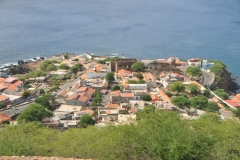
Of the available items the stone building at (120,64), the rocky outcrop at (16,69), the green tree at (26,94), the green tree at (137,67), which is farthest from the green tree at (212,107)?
the rocky outcrop at (16,69)

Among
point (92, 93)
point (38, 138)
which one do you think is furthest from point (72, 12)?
point (38, 138)

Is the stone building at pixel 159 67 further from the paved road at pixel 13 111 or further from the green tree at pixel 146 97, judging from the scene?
the paved road at pixel 13 111

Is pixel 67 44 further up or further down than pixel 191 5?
further down

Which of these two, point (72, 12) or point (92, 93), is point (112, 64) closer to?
point (92, 93)

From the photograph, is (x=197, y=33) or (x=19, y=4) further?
(x=19, y=4)

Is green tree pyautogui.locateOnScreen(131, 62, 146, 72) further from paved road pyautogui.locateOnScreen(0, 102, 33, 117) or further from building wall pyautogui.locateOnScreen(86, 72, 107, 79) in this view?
paved road pyautogui.locateOnScreen(0, 102, 33, 117)

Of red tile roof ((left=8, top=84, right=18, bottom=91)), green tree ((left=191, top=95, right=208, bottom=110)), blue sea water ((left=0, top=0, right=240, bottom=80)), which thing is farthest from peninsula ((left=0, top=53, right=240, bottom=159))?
blue sea water ((left=0, top=0, right=240, bottom=80))
